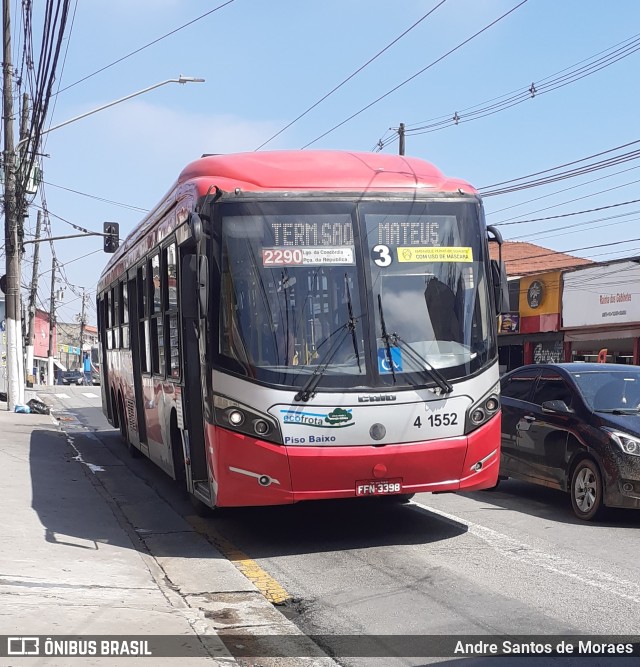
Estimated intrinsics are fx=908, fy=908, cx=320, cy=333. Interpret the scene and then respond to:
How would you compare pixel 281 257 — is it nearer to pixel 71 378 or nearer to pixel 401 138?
pixel 401 138

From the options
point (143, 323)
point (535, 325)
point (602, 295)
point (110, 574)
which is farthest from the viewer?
point (535, 325)

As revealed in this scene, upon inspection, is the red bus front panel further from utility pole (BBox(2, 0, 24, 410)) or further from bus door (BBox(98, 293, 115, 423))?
utility pole (BBox(2, 0, 24, 410))

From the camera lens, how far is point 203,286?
7.74m

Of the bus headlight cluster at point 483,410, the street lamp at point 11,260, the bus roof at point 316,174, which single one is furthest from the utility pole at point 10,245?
the bus headlight cluster at point 483,410

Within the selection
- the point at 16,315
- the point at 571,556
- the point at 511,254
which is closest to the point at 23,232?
the point at 16,315

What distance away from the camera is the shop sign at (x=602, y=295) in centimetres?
2964

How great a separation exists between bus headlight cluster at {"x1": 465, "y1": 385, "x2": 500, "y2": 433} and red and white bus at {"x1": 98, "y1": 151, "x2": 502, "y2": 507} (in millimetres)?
16

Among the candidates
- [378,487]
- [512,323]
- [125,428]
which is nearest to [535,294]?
[512,323]

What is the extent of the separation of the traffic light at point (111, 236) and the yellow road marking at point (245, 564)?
19.8 metres

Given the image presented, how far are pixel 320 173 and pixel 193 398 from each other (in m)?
2.42

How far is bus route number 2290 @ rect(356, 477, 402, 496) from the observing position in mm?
7684

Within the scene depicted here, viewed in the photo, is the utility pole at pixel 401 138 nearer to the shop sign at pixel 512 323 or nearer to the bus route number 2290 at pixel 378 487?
the shop sign at pixel 512 323

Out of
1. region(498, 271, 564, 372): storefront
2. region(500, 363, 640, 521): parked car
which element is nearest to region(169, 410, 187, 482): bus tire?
region(500, 363, 640, 521): parked car

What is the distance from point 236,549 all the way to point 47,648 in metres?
3.43
